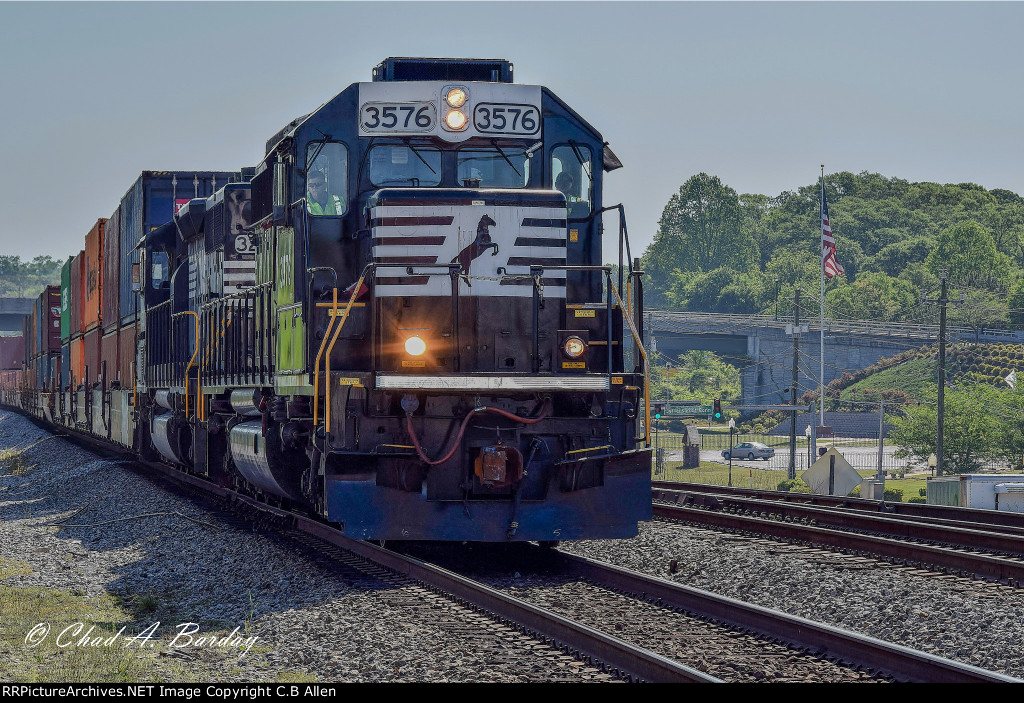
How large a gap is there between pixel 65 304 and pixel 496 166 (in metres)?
27.8

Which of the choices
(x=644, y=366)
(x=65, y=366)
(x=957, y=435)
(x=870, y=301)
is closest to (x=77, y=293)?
(x=65, y=366)

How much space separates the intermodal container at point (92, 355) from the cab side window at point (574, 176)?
1890 cm

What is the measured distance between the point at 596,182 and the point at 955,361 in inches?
3260

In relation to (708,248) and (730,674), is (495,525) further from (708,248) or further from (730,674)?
(708,248)

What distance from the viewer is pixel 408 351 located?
10453mm

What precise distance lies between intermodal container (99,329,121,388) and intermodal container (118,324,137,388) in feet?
1.07

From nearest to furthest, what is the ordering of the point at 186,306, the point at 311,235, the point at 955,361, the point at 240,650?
the point at 240,650
the point at 311,235
the point at 186,306
the point at 955,361

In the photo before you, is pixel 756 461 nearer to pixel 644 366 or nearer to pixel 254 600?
pixel 644 366

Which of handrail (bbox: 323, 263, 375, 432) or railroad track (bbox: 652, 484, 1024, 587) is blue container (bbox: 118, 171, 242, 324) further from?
handrail (bbox: 323, 263, 375, 432)

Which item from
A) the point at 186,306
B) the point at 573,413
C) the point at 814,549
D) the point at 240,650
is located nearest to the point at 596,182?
the point at 573,413

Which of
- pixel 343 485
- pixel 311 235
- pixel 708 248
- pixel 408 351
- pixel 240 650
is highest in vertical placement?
pixel 708 248

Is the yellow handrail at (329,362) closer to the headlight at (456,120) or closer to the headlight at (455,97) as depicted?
the headlight at (456,120)

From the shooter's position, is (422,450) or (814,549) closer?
(422,450)

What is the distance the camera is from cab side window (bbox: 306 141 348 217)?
445 inches
